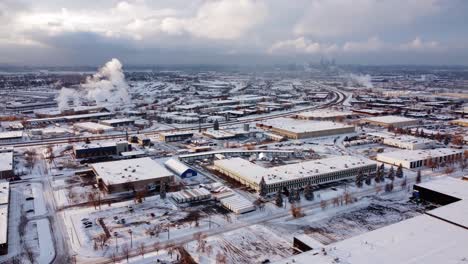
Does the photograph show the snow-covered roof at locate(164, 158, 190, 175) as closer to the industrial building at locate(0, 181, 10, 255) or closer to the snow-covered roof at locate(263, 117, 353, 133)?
the industrial building at locate(0, 181, 10, 255)

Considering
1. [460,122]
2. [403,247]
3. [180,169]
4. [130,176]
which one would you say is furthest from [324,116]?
[403,247]

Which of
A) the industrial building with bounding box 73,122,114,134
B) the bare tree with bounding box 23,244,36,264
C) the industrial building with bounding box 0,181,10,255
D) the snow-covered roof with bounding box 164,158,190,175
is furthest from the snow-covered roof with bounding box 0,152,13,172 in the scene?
the industrial building with bounding box 73,122,114,134

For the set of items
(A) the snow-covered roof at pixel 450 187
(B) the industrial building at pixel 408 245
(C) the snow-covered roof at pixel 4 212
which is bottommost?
(C) the snow-covered roof at pixel 4 212

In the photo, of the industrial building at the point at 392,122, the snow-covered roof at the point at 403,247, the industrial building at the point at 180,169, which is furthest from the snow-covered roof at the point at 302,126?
the snow-covered roof at the point at 403,247

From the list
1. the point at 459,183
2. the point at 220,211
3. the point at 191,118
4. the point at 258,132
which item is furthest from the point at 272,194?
the point at 191,118

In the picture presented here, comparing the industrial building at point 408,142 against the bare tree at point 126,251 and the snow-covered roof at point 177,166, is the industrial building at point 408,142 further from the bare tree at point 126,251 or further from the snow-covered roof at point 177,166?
the bare tree at point 126,251

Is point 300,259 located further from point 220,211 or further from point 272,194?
point 272,194
